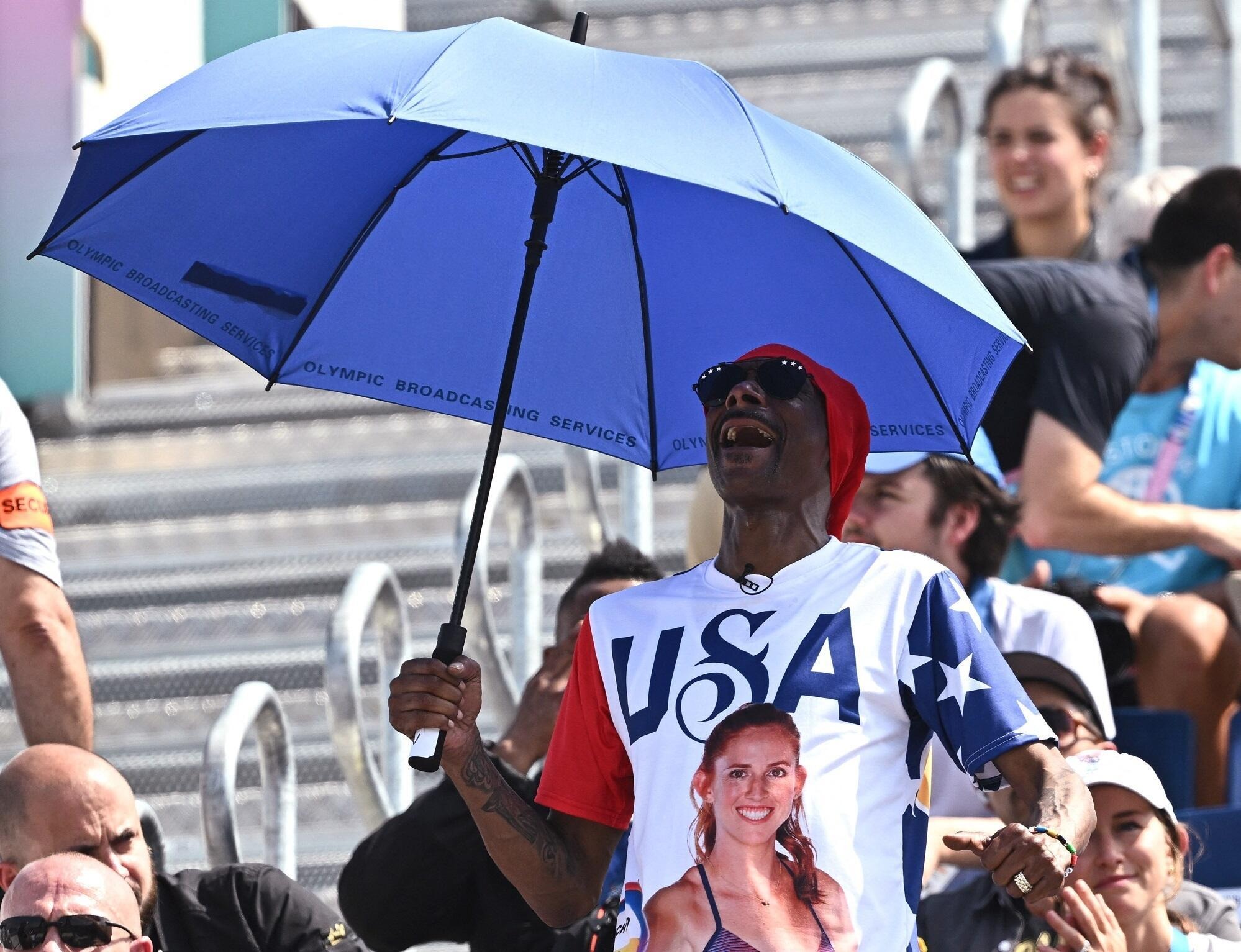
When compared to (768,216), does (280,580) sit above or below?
below

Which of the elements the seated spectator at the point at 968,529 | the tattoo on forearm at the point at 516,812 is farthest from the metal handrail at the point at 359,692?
the tattoo on forearm at the point at 516,812

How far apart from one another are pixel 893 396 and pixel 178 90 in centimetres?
117

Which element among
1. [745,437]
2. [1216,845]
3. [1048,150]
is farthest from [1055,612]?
[1048,150]

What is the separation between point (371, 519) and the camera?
7785 mm

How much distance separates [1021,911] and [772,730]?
1.34 metres

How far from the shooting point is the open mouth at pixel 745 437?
2.90 m

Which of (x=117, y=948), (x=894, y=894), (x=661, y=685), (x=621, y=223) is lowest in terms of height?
(x=117, y=948)

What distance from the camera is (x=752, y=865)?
8.79ft

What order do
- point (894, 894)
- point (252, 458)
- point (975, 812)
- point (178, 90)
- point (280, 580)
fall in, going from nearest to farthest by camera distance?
point (894, 894), point (178, 90), point (975, 812), point (280, 580), point (252, 458)

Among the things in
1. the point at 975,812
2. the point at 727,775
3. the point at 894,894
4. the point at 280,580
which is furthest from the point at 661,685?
the point at 280,580

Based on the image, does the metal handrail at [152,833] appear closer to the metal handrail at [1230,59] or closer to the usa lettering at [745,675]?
the usa lettering at [745,675]

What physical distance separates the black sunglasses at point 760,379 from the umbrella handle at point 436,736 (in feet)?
1.57

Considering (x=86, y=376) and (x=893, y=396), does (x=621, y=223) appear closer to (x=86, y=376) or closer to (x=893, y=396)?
(x=893, y=396)

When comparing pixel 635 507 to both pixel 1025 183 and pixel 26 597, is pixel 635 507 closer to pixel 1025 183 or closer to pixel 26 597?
pixel 1025 183
